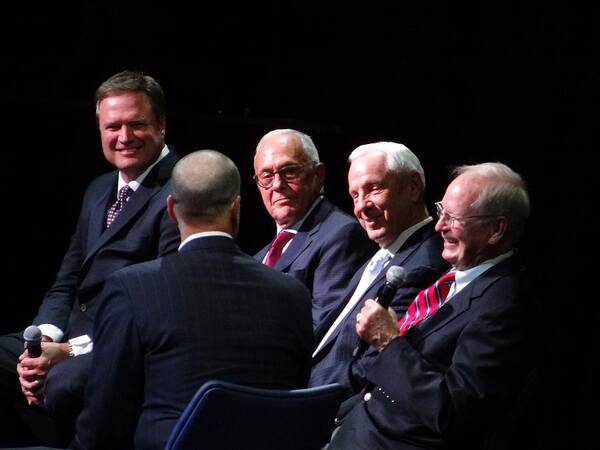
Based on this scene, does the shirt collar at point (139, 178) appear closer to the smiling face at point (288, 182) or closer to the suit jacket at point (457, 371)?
the smiling face at point (288, 182)

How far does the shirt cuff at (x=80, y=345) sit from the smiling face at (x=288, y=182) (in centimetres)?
89

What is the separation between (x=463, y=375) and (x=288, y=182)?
142 centimetres

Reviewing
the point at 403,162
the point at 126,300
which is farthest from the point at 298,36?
the point at 126,300

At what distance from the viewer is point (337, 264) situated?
3.66 meters

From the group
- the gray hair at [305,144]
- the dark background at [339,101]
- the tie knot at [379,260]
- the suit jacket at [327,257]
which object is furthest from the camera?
the dark background at [339,101]

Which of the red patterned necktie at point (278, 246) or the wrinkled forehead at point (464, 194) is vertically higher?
the wrinkled forehead at point (464, 194)

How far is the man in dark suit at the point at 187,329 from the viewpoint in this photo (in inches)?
95.7

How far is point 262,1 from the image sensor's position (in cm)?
538

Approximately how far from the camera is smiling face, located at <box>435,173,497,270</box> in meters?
3.03

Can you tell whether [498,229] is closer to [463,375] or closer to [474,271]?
[474,271]

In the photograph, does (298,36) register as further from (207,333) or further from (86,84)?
(207,333)

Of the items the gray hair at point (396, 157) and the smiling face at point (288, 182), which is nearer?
the gray hair at point (396, 157)

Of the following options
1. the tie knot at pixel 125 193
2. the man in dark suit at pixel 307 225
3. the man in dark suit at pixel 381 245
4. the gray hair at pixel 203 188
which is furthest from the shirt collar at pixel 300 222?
the gray hair at pixel 203 188

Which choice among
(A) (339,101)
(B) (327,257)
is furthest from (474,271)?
(A) (339,101)
